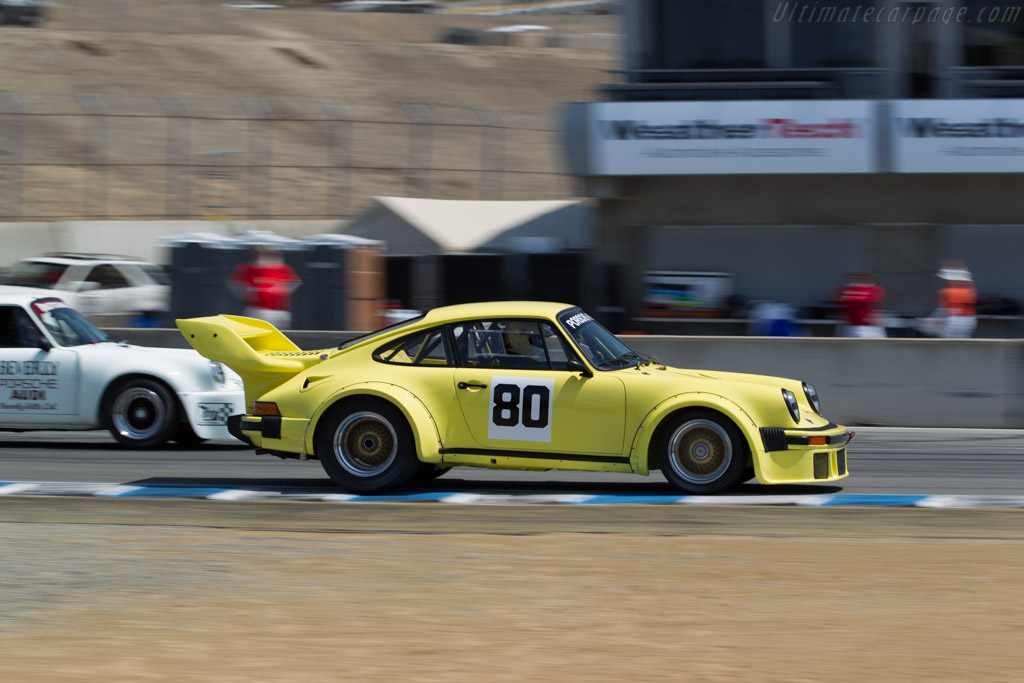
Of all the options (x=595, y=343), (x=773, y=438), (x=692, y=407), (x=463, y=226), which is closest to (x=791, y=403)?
(x=773, y=438)

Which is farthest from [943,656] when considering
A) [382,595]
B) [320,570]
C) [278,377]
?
[278,377]

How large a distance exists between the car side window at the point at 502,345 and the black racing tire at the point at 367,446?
63cm

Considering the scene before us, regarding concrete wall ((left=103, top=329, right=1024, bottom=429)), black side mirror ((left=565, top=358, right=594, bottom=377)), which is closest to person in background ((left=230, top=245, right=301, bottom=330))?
concrete wall ((left=103, top=329, right=1024, bottom=429))

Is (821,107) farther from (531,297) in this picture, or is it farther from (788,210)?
(531,297)

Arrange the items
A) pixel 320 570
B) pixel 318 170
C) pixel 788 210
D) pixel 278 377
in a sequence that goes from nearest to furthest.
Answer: pixel 320 570
pixel 278 377
pixel 788 210
pixel 318 170

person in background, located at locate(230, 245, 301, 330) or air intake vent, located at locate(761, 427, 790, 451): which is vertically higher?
person in background, located at locate(230, 245, 301, 330)

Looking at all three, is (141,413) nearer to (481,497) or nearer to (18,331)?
(18,331)

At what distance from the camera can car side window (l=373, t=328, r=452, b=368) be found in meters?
8.59

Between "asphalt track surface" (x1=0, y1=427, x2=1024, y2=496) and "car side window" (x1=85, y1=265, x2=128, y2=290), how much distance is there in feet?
35.2

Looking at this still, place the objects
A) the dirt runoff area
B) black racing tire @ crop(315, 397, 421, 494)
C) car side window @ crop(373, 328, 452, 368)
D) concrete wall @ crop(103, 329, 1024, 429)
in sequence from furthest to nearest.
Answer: concrete wall @ crop(103, 329, 1024, 429)
car side window @ crop(373, 328, 452, 368)
black racing tire @ crop(315, 397, 421, 494)
the dirt runoff area

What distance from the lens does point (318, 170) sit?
36094mm

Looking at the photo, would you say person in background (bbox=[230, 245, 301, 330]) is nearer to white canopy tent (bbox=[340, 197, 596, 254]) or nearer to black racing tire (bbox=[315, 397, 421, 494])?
white canopy tent (bbox=[340, 197, 596, 254])

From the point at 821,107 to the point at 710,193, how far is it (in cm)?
231

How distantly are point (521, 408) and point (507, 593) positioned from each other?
2575 millimetres
